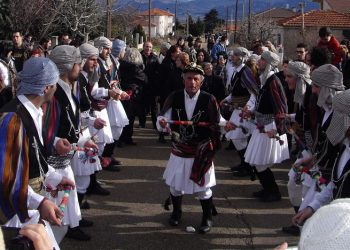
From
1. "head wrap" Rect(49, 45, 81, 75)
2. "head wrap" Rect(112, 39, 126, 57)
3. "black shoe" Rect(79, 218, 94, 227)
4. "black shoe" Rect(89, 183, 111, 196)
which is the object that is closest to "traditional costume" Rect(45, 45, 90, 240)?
"head wrap" Rect(49, 45, 81, 75)

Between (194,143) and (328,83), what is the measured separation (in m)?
1.70

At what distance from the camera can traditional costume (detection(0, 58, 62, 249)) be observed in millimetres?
3154

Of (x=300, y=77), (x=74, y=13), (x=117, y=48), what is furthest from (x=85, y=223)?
(x=74, y=13)

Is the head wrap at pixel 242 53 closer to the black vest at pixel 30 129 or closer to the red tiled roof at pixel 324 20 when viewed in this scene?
the black vest at pixel 30 129

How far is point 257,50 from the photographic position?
9000 millimetres

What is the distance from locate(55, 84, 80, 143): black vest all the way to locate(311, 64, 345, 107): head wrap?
7.23ft

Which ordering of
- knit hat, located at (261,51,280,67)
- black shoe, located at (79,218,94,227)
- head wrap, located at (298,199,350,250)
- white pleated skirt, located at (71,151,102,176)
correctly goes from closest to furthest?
1. head wrap, located at (298,199,350,250)
2. white pleated skirt, located at (71,151,102,176)
3. black shoe, located at (79,218,94,227)
4. knit hat, located at (261,51,280,67)

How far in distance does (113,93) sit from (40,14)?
1753cm

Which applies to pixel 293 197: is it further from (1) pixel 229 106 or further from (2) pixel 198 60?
(2) pixel 198 60

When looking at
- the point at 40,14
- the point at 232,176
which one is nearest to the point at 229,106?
the point at 232,176

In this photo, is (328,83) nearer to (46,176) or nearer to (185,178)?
(185,178)

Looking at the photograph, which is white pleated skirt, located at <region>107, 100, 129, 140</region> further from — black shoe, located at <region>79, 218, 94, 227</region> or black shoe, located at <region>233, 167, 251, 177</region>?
black shoe, located at <region>79, 218, 94, 227</region>

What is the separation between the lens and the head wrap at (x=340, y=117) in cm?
348

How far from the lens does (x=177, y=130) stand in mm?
5559
